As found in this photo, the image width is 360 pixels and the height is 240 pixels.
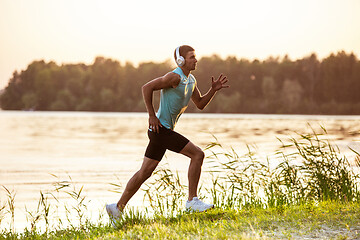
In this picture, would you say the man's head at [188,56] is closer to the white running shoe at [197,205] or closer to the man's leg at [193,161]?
the man's leg at [193,161]

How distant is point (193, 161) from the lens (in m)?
7.05

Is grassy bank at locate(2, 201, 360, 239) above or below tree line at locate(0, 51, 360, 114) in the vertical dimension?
below

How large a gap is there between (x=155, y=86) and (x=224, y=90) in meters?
86.2

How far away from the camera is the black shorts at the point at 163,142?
6.93m

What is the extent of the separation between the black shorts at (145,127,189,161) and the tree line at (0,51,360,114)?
3083 inches

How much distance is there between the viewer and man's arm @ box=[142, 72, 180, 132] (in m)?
6.75

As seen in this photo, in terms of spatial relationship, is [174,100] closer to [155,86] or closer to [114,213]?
[155,86]

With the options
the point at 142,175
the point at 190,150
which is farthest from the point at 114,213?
the point at 190,150

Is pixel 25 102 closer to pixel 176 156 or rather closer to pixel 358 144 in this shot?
pixel 176 156

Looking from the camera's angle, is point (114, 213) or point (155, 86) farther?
point (114, 213)

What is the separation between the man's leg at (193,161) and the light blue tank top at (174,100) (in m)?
0.35

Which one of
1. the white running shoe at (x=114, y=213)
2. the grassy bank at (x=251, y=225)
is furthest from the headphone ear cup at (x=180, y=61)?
the white running shoe at (x=114, y=213)

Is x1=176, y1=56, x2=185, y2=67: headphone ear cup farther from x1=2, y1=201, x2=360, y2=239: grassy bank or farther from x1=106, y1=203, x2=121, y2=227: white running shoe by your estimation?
x1=106, y1=203, x2=121, y2=227: white running shoe

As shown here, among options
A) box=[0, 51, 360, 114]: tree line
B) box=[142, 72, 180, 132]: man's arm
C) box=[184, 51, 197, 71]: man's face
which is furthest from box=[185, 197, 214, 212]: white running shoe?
box=[0, 51, 360, 114]: tree line
